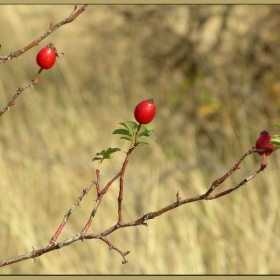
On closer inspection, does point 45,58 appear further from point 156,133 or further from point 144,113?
point 156,133

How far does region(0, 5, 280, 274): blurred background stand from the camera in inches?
122

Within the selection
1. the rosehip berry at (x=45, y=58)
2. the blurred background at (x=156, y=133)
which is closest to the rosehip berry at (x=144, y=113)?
the rosehip berry at (x=45, y=58)

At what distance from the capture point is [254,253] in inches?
117

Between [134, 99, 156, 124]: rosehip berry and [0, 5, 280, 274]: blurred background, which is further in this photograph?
[0, 5, 280, 274]: blurred background

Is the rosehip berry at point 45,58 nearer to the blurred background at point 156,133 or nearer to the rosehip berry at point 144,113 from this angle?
the rosehip berry at point 144,113

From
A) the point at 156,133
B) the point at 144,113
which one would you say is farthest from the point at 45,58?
the point at 156,133

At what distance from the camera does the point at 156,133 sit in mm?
4641

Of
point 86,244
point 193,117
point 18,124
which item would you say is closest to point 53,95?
point 18,124

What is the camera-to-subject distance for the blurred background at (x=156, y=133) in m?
3.10

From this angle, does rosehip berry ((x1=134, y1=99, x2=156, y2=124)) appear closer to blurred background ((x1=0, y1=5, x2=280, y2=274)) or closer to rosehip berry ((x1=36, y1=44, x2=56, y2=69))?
rosehip berry ((x1=36, y1=44, x2=56, y2=69))

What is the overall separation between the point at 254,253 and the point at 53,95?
262 cm

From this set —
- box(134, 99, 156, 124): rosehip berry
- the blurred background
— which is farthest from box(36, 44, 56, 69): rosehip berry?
the blurred background

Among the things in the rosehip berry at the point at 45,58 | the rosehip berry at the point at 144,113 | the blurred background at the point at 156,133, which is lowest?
the rosehip berry at the point at 144,113

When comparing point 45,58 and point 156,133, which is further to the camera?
point 156,133
